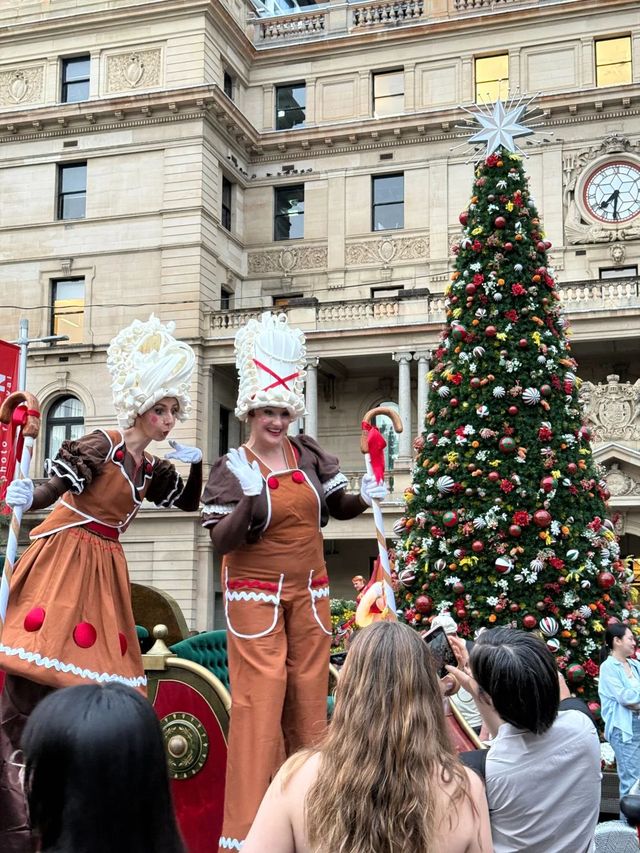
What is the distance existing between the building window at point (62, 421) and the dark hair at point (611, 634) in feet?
78.0

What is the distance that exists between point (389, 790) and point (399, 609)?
684 cm

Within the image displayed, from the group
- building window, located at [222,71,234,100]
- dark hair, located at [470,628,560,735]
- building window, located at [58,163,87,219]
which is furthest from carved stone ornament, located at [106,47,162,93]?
dark hair, located at [470,628,560,735]

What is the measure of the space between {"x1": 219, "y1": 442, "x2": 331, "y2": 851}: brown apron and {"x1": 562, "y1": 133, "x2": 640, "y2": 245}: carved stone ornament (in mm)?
24377

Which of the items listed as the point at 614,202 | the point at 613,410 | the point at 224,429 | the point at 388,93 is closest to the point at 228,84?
the point at 388,93

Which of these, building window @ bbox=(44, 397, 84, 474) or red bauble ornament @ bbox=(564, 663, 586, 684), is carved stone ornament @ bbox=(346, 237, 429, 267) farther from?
red bauble ornament @ bbox=(564, 663, 586, 684)

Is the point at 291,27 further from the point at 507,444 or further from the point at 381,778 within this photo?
the point at 381,778

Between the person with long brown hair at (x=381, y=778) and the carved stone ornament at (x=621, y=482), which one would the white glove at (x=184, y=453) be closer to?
the person with long brown hair at (x=381, y=778)

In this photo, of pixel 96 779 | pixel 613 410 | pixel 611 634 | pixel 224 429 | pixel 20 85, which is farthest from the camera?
pixel 20 85

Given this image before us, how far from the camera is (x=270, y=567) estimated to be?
4.55 meters

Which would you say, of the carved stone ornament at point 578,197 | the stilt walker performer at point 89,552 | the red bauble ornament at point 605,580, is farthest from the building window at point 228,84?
the stilt walker performer at point 89,552

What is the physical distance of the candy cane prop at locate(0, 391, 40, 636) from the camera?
4.37 m

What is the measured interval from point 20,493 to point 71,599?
21.4 inches

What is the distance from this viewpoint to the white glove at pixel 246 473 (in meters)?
4.43

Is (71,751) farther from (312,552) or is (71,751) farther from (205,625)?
(205,625)
